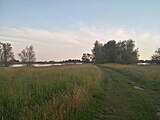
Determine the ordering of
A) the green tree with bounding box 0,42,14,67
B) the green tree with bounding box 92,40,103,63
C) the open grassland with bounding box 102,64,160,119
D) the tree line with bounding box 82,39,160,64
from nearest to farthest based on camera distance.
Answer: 1. the open grassland with bounding box 102,64,160,119
2. the green tree with bounding box 0,42,14,67
3. the tree line with bounding box 82,39,160,64
4. the green tree with bounding box 92,40,103,63

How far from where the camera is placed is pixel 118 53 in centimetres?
9194

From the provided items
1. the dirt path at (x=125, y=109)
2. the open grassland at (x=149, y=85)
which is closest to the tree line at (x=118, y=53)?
the open grassland at (x=149, y=85)

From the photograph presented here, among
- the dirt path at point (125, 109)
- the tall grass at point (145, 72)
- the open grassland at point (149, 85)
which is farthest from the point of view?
the tall grass at point (145, 72)

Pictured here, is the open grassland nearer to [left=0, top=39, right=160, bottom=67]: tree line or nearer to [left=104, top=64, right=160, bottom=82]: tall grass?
[left=104, top=64, right=160, bottom=82]: tall grass

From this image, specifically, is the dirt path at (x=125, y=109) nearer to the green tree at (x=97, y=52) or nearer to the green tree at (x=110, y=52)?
the green tree at (x=110, y=52)

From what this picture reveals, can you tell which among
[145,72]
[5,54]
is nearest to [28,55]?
[5,54]

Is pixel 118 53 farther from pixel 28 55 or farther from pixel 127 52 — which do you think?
pixel 28 55

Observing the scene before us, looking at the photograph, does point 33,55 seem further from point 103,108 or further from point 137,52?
point 103,108

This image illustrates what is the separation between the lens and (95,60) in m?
102

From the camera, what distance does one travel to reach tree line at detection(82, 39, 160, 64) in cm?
8918

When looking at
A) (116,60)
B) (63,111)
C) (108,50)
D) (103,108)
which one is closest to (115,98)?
(103,108)

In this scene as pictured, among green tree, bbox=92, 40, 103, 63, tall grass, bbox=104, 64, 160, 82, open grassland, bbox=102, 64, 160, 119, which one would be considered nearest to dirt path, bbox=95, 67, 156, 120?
open grassland, bbox=102, 64, 160, 119

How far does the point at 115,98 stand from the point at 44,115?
5.01m

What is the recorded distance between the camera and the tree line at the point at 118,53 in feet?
293
